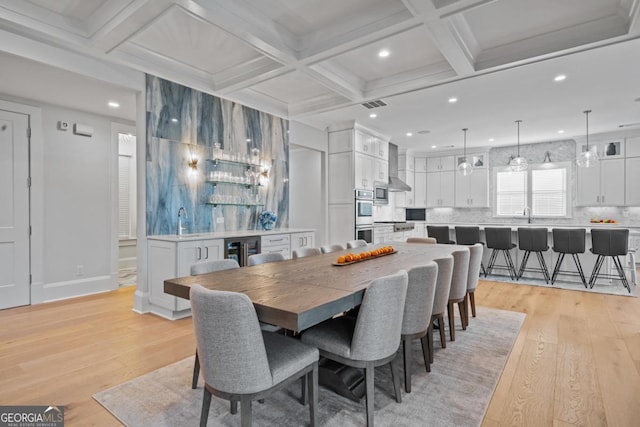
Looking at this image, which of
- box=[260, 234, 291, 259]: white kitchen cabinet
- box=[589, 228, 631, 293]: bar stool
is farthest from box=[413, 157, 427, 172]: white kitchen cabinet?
box=[260, 234, 291, 259]: white kitchen cabinet

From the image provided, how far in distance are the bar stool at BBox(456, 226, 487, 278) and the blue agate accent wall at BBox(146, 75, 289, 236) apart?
3.09m

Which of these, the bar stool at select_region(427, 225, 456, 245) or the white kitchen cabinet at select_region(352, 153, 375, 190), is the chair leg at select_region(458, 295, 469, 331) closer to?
the bar stool at select_region(427, 225, 456, 245)

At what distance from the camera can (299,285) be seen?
1.93m

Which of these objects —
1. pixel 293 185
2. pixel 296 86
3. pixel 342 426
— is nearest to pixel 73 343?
pixel 342 426

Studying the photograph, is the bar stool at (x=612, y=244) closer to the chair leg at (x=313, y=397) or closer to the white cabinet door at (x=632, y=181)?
the white cabinet door at (x=632, y=181)

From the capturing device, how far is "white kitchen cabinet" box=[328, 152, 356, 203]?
635cm

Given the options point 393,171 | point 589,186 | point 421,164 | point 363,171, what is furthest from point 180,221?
point 589,186

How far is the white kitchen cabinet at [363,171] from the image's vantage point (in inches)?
251

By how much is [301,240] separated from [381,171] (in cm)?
293

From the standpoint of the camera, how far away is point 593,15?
3045 mm

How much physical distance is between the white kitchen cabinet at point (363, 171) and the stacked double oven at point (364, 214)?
0.13m

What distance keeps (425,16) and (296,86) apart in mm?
2370

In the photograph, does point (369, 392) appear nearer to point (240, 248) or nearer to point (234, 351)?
point (234, 351)

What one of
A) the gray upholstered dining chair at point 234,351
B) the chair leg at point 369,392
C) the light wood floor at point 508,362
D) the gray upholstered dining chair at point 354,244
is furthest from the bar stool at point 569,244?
the gray upholstered dining chair at point 234,351
